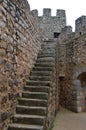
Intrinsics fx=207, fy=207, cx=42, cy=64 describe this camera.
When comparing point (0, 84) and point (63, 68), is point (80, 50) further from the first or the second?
point (0, 84)

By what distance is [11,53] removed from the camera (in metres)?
3.71

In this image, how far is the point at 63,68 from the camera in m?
8.78

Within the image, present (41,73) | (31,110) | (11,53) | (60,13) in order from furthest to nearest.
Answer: (60,13) → (41,73) → (31,110) → (11,53)

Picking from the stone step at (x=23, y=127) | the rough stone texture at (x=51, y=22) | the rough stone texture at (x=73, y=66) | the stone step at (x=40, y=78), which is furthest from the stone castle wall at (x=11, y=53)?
the rough stone texture at (x=51, y=22)

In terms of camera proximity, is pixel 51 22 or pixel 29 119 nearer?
pixel 29 119

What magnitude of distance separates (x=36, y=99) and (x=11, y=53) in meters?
1.23

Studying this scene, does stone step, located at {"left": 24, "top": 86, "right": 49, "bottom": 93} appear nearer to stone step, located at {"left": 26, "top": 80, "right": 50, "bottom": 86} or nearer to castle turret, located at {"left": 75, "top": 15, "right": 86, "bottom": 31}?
stone step, located at {"left": 26, "top": 80, "right": 50, "bottom": 86}

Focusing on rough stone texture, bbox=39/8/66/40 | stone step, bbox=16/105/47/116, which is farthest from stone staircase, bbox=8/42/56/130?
rough stone texture, bbox=39/8/66/40

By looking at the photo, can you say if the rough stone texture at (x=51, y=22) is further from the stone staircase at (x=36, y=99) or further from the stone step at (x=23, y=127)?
the stone step at (x=23, y=127)

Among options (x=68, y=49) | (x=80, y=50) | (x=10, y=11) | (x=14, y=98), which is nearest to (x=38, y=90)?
(x=14, y=98)

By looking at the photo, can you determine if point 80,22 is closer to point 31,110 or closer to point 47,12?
point 31,110

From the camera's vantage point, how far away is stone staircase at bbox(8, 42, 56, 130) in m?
3.73

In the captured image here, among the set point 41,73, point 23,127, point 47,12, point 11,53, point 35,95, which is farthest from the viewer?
point 47,12

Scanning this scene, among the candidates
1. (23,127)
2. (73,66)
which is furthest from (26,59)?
(73,66)
